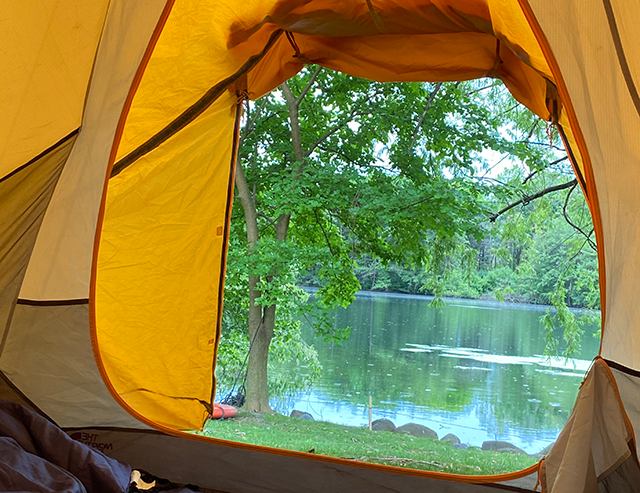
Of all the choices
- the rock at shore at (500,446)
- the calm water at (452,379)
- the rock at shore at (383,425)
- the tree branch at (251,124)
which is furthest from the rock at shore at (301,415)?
the tree branch at (251,124)

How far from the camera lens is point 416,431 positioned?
5.88m

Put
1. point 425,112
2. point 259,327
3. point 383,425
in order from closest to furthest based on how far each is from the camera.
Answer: point 425,112, point 259,327, point 383,425

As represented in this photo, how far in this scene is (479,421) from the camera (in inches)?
277

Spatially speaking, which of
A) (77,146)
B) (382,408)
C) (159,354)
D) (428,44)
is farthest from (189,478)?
(382,408)

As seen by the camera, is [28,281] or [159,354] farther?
[159,354]

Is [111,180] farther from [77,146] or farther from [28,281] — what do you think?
[28,281]

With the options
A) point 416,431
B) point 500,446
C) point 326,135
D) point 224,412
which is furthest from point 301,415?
point 326,135

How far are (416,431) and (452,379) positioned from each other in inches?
111

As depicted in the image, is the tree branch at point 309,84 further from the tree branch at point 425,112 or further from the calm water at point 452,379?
the calm water at point 452,379

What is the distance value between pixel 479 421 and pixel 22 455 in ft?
21.0

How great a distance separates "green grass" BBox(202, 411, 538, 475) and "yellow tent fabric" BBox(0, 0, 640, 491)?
6.76ft

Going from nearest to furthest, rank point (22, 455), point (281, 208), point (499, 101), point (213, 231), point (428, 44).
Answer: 1. point (22, 455)
2. point (428, 44)
3. point (213, 231)
4. point (281, 208)
5. point (499, 101)

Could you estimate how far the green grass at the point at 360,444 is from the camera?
4.15 metres

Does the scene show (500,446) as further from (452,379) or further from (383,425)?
(452,379)
